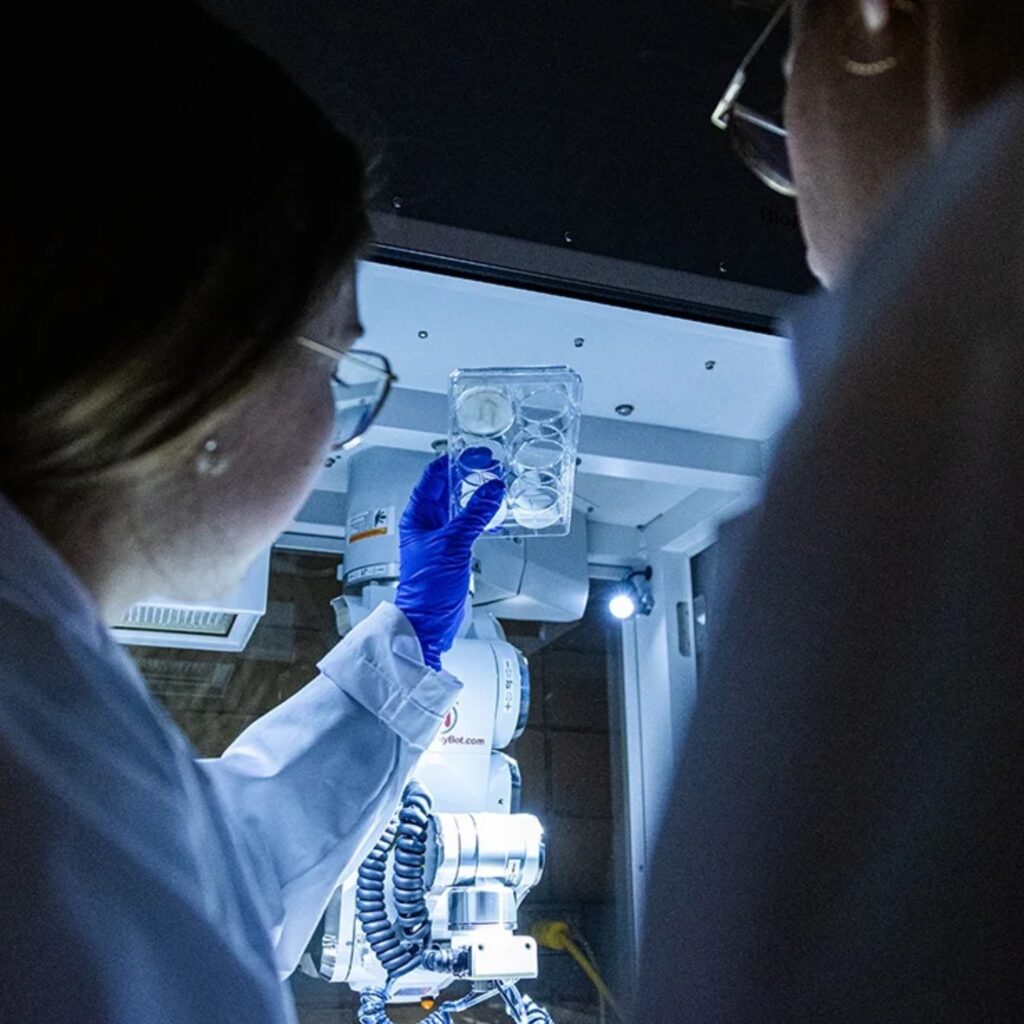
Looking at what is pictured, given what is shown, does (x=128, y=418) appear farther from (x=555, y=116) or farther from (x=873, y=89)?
(x=555, y=116)

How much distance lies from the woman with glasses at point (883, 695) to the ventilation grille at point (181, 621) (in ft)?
7.13

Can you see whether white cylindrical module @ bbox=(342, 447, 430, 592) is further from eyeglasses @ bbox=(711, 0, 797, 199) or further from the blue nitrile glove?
eyeglasses @ bbox=(711, 0, 797, 199)

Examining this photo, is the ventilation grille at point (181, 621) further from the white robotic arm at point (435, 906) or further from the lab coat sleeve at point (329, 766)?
the lab coat sleeve at point (329, 766)

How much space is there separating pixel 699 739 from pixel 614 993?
128 inches

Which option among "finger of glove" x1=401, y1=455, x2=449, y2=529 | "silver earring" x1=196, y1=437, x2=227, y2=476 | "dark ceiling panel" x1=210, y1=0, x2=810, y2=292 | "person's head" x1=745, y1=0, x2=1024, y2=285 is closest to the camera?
"person's head" x1=745, y1=0, x2=1024, y2=285

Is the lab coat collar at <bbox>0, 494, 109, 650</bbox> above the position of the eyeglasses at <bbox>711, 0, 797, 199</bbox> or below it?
below

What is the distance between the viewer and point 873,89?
2.76 ft

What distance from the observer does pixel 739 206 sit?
5.61 feet

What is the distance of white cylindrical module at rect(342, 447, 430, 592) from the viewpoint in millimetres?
2617

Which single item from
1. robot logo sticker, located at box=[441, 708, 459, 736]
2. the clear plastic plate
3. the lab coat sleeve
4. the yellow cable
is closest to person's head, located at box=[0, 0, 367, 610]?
the lab coat sleeve

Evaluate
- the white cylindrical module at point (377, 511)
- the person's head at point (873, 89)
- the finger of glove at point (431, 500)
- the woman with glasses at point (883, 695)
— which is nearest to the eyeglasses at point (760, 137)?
the person's head at point (873, 89)

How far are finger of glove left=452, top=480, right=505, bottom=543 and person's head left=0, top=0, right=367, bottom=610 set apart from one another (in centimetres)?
112

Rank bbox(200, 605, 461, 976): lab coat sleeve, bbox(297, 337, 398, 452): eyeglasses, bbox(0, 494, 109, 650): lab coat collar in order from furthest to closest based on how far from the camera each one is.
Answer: bbox(200, 605, 461, 976): lab coat sleeve < bbox(297, 337, 398, 452): eyeglasses < bbox(0, 494, 109, 650): lab coat collar

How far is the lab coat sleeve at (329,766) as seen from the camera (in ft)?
5.45
